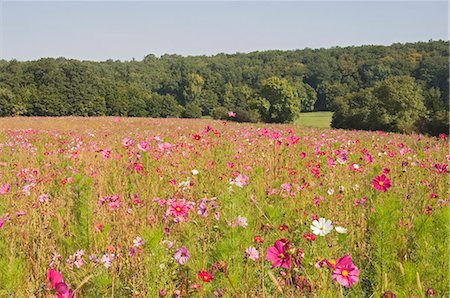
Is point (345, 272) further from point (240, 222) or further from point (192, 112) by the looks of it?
point (192, 112)

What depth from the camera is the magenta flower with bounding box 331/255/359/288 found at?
4.54 ft

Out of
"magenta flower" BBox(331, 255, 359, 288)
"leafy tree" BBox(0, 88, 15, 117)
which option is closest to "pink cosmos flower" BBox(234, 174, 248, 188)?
"magenta flower" BBox(331, 255, 359, 288)

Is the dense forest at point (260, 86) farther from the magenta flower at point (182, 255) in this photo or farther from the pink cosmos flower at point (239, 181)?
the magenta flower at point (182, 255)

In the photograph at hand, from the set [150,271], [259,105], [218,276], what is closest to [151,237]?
[150,271]

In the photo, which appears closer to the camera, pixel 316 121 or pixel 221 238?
pixel 221 238

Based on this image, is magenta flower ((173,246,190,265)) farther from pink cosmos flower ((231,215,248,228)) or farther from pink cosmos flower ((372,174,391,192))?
pink cosmos flower ((372,174,391,192))

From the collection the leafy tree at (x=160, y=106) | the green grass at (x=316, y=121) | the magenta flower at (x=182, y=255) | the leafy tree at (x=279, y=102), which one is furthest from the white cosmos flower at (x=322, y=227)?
the leafy tree at (x=160, y=106)

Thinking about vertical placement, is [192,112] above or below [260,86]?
below

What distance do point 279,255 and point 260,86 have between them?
72.6 meters

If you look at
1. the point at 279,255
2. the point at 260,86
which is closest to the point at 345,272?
the point at 279,255

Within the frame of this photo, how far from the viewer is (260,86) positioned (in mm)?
72750

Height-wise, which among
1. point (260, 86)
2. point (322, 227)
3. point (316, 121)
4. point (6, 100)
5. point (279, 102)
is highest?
point (260, 86)

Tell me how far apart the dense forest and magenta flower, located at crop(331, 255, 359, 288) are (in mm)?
26850

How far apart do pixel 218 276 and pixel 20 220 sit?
6.21 feet
